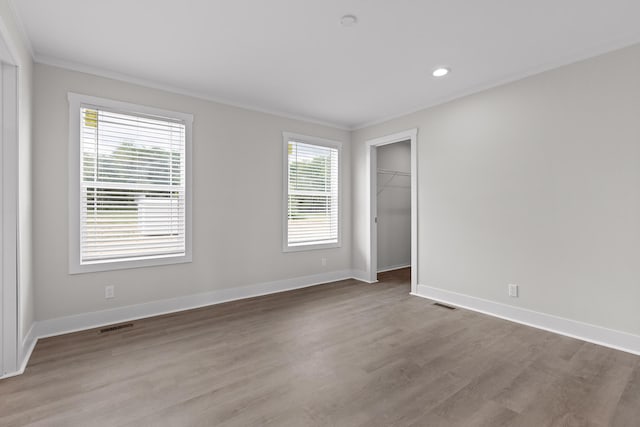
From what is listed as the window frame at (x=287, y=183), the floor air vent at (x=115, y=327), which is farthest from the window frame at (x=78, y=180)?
the window frame at (x=287, y=183)

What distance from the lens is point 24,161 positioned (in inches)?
99.2

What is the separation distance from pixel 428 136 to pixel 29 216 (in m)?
4.43

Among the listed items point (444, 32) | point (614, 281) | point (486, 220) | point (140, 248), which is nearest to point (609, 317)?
point (614, 281)

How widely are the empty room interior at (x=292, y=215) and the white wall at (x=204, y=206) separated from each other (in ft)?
0.07

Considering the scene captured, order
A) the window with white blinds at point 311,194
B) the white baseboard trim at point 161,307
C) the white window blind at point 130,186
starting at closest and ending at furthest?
1. the white baseboard trim at point 161,307
2. the white window blind at point 130,186
3. the window with white blinds at point 311,194

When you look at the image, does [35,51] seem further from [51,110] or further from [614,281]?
[614,281]

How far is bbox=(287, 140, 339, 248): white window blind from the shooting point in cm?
478

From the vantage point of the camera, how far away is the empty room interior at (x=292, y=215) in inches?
84.0

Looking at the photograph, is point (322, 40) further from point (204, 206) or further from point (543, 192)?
point (543, 192)

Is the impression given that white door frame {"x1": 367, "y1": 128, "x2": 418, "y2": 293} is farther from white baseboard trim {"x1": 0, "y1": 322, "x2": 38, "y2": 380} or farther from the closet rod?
white baseboard trim {"x1": 0, "y1": 322, "x2": 38, "y2": 380}

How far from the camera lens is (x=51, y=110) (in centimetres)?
300

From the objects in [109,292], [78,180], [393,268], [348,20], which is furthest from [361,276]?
[78,180]

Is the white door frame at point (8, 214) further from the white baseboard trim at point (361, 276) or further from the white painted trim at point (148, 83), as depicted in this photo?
the white baseboard trim at point (361, 276)

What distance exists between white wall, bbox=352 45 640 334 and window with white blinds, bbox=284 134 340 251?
1525 mm
